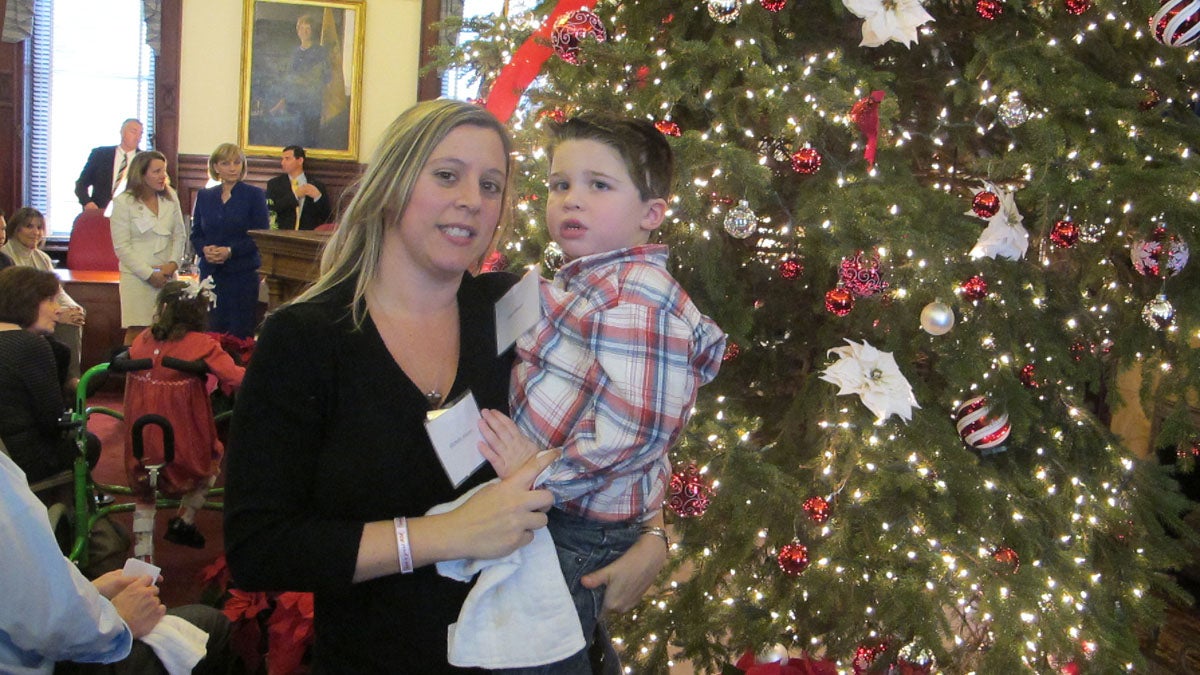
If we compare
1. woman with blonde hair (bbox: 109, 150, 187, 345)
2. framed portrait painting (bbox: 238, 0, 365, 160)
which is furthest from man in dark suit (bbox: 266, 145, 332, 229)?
woman with blonde hair (bbox: 109, 150, 187, 345)

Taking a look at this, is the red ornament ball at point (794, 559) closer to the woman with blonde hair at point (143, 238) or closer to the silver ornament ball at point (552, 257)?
the silver ornament ball at point (552, 257)

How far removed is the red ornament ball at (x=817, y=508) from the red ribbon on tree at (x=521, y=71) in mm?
1311

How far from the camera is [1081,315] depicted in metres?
2.79

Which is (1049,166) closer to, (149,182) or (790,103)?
(790,103)

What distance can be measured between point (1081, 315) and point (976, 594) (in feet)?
2.77

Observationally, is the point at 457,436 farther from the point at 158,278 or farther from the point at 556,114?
the point at 158,278

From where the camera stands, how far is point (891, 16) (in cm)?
247

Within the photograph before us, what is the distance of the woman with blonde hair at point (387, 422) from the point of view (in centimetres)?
138

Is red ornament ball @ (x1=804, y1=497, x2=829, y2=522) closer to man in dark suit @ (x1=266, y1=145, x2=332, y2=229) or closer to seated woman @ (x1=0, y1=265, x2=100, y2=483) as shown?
seated woman @ (x1=0, y1=265, x2=100, y2=483)

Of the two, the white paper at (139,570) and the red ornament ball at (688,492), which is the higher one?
the red ornament ball at (688,492)

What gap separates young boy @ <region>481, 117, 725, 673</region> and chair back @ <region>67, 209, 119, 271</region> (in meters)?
7.22

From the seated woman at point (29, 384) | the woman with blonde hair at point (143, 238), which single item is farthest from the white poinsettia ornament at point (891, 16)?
the woman with blonde hair at point (143, 238)

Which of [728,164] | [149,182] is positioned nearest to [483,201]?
[728,164]

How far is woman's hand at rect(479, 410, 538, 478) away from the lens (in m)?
1.50
